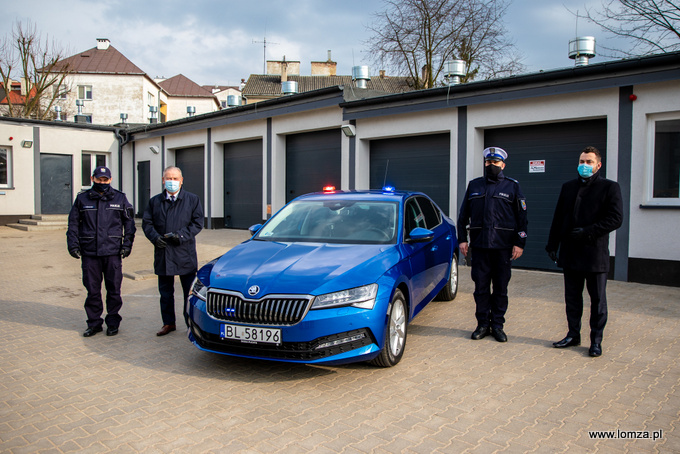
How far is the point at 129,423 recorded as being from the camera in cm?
358

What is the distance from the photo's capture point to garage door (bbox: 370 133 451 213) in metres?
11.6

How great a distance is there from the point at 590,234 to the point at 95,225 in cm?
496

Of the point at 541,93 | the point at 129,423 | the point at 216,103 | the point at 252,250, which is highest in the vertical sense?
the point at 216,103

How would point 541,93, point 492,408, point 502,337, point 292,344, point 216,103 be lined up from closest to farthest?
point 492,408
point 292,344
point 502,337
point 541,93
point 216,103

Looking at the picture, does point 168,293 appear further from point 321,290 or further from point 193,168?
point 193,168

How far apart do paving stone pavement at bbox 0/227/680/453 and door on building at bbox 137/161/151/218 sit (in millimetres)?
16130

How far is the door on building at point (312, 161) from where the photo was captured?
556 inches

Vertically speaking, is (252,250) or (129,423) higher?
(252,250)

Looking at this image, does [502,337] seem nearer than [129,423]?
No

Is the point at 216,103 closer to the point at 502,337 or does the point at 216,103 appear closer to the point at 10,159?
the point at 10,159

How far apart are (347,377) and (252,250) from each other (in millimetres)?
1544

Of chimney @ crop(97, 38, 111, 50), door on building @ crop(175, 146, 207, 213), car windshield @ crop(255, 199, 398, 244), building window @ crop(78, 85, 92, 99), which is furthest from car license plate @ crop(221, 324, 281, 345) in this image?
chimney @ crop(97, 38, 111, 50)

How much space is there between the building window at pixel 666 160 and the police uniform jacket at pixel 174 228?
23.7 feet

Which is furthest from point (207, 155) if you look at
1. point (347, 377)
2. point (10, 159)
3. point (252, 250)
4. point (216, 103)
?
point (216, 103)
